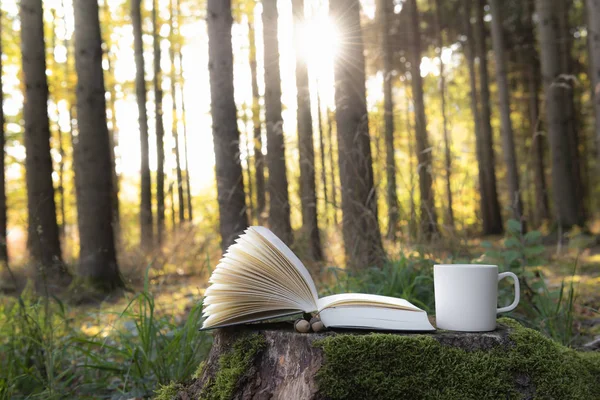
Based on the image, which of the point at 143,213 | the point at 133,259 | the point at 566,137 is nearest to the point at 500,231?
the point at 566,137

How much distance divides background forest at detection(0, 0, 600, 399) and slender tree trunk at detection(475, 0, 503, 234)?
50 mm

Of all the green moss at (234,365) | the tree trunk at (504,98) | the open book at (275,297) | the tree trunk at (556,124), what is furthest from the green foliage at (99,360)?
the tree trunk at (504,98)

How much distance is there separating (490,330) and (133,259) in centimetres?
599

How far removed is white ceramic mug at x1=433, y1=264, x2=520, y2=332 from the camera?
1.61 meters

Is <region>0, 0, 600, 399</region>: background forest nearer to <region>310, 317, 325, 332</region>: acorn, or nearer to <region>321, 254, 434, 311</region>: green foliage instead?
<region>321, 254, 434, 311</region>: green foliage

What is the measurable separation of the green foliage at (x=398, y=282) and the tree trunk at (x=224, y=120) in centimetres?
246

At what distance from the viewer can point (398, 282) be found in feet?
9.41

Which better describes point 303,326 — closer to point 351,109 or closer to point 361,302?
point 361,302

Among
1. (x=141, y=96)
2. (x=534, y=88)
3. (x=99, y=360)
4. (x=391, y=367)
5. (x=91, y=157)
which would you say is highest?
(x=534, y=88)

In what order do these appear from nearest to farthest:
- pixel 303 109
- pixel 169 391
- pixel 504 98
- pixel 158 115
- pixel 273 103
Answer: pixel 169 391, pixel 273 103, pixel 303 109, pixel 504 98, pixel 158 115

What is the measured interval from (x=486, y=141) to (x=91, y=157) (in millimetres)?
9718

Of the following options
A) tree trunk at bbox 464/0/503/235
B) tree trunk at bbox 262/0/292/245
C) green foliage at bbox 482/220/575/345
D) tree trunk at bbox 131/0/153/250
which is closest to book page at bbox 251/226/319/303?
green foliage at bbox 482/220/575/345

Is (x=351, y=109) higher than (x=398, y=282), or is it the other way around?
(x=351, y=109)

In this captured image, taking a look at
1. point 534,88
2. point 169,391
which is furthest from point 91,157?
point 534,88
